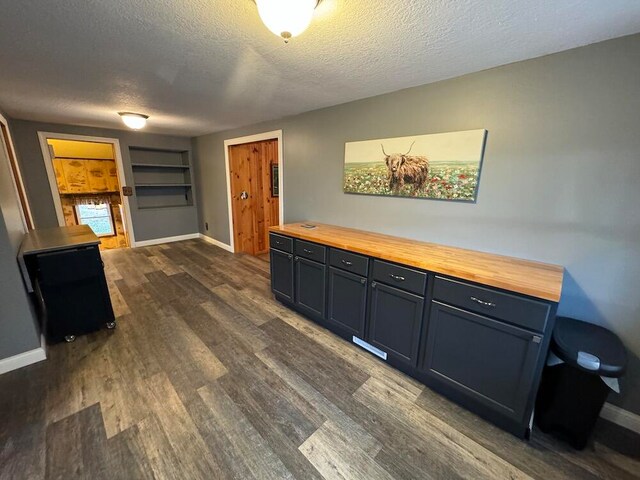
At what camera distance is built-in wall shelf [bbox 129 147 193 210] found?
5.04 m

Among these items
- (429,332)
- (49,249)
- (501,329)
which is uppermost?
(49,249)

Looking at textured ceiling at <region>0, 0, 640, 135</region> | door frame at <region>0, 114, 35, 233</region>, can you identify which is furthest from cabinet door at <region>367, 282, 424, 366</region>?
door frame at <region>0, 114, 35, 233</region>

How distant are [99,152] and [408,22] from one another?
24.9ft

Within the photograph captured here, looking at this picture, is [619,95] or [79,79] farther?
[79,79]

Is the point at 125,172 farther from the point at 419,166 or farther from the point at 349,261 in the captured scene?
the point at 419,166

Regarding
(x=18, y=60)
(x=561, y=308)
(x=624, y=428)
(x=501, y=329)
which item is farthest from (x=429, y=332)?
(x=18, y=60)

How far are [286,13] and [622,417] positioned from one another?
2.88 m

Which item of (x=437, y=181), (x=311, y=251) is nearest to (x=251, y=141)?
(x=311, y=251)

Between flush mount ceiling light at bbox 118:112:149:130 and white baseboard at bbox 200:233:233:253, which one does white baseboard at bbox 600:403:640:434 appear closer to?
white baseboard at bbox 200:233:233:253

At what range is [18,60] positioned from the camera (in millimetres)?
1700

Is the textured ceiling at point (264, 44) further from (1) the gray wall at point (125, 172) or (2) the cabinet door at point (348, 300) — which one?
(1) the gray wall at point (125, 172)

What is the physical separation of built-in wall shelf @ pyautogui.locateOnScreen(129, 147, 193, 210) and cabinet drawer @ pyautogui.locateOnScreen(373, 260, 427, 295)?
16.4ft

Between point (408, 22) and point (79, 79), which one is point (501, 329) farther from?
point (79, 79)

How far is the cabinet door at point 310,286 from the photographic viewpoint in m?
2.40
